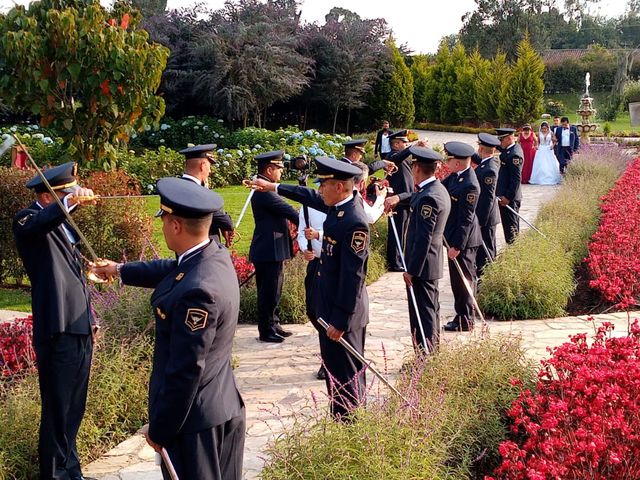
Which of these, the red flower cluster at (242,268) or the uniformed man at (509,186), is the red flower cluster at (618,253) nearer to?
the uniformed man at (509,186)

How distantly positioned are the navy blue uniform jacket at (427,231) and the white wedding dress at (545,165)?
531 inches

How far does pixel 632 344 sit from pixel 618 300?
142 inches

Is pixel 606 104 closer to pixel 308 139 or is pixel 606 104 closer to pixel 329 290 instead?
pixel 308 139

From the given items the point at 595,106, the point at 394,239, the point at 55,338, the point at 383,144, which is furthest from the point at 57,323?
the point at 595,106

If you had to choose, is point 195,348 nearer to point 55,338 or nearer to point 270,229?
point 55,338

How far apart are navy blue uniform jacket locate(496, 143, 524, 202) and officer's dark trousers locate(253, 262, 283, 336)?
5218mm

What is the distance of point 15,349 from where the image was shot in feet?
18.4

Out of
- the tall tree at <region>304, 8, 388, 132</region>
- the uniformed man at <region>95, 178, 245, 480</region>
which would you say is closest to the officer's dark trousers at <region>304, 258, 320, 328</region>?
the uniformed man at <region>95, 178, 245, 480</region>

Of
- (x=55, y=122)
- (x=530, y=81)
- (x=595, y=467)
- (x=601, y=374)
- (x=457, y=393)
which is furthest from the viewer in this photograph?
(x=530, y=81)

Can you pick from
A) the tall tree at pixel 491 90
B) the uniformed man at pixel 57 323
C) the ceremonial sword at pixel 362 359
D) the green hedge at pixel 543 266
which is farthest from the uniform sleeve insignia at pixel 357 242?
the tall tree at pixel 491 90

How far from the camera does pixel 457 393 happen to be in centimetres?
473

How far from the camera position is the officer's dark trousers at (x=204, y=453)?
315cm

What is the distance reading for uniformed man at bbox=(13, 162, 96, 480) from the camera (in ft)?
13.7

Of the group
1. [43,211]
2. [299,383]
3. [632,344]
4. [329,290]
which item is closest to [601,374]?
[632,344]
